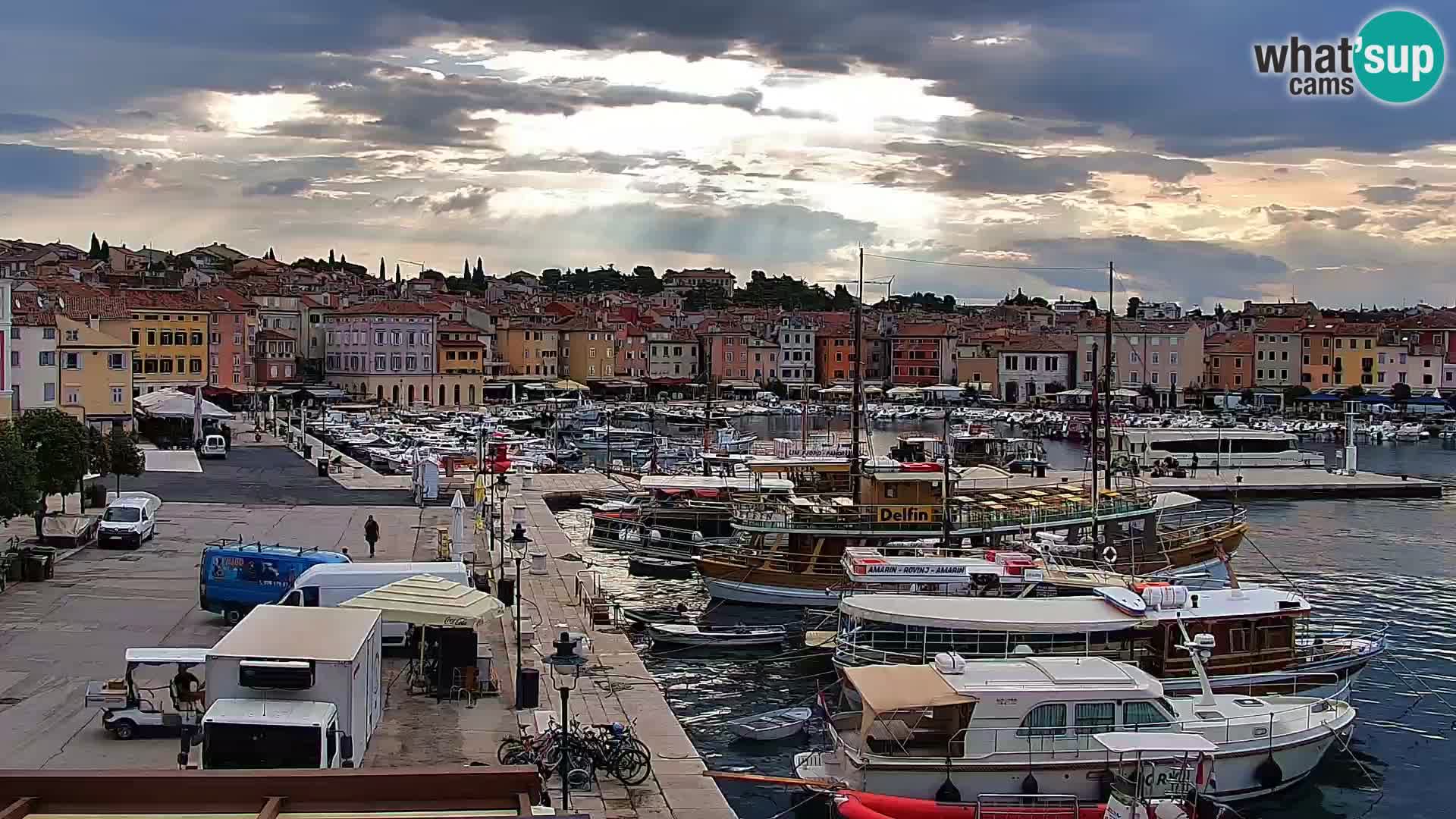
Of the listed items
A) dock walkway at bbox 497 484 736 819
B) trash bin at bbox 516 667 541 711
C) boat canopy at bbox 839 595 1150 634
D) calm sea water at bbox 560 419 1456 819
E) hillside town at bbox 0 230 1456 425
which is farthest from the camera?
hillside town at bbox 0 230 1456 425

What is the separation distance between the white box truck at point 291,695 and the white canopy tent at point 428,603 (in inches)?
66.8

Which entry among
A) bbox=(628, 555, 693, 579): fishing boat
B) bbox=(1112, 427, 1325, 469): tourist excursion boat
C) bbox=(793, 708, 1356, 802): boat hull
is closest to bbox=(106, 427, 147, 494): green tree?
bbox=(628, 555, 693, 579): fishing boat

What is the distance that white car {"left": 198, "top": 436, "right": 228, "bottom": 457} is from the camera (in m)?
47.7

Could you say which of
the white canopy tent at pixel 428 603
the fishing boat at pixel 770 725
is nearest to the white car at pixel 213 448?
the white canopy tent at pixel 428 603

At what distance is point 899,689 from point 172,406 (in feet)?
137

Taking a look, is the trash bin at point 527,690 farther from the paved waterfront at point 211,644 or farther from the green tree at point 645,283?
the green tree at point 645,283

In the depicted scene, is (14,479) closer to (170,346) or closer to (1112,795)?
(1112,795)

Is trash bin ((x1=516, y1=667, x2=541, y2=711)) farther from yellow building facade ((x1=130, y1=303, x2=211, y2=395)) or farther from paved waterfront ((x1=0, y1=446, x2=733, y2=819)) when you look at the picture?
yellow building facade ((x1=130, y1=303, x2=211, y2=395))

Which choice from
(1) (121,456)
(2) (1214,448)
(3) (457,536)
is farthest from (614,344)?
(3) (457,536)

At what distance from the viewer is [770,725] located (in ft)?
58.7

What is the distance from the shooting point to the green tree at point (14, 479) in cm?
2338

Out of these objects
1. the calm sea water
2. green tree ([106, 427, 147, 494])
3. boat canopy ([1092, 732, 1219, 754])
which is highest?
green tree ([106, 427, 147, 494])

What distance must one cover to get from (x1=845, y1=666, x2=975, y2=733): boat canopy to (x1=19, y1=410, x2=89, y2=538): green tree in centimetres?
1871

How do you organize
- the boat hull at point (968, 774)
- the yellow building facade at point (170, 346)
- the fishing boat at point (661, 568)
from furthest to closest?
the yellow building facade at point (170, 346), the fishing boat at point (661, 568), the boat hull at point (968, 774)
